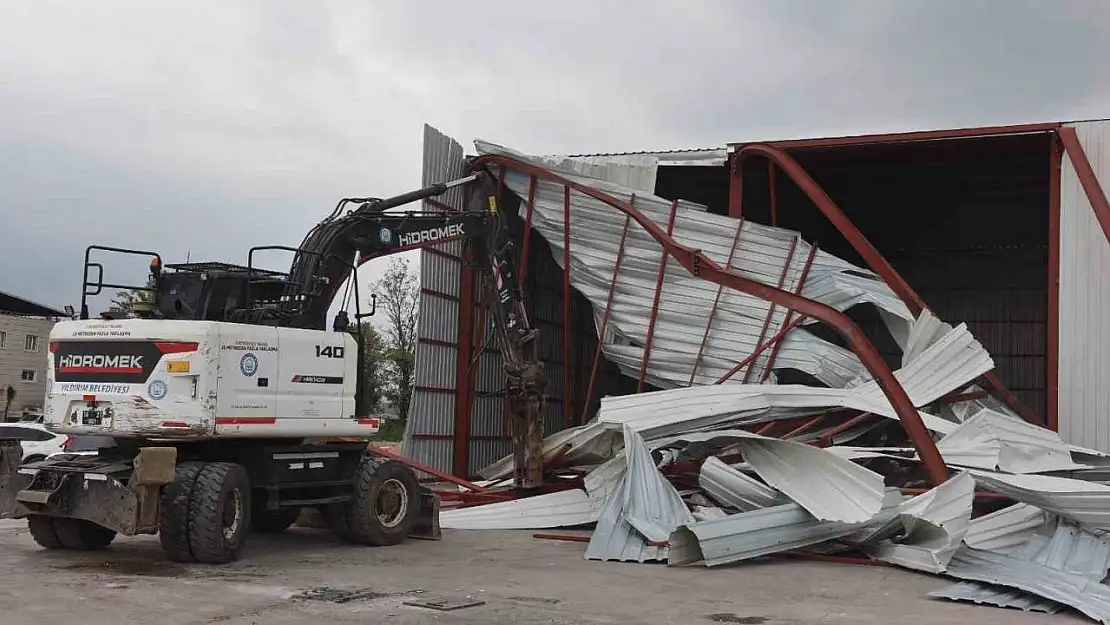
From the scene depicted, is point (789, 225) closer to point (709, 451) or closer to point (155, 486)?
point (709, 451)

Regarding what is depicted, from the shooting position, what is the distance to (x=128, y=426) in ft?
36.3

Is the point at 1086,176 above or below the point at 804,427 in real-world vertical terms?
above

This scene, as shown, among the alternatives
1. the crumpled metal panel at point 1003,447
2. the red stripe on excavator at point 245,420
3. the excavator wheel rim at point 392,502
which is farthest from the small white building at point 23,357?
the crumpled metal panel at point 1003,447

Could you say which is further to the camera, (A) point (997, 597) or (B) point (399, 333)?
(B) point (399, 333)

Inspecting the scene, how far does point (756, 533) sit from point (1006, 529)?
296cm

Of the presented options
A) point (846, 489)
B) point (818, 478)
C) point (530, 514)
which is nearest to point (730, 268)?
point (530, 514)

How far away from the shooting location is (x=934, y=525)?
11.5 metres

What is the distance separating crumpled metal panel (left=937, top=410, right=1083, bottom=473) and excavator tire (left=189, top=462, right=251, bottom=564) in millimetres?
8950

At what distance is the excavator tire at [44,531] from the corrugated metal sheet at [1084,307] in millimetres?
14668

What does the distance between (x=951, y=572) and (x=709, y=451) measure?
4.12m

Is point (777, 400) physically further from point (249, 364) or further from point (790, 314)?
point (249, 364)

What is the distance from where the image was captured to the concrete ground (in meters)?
8.82

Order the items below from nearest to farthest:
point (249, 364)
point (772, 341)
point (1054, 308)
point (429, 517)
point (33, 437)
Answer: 1. point (249, 364)
2. point (429, 517)
3. point (1054, 308)
4. point (772, 341)
5. point (33, 437)

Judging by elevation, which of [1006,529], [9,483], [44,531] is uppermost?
[9,483]
